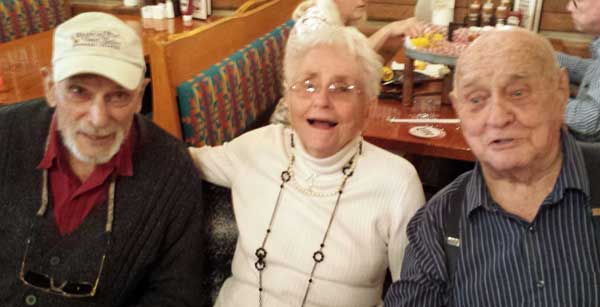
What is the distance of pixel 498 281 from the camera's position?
1.21 meters

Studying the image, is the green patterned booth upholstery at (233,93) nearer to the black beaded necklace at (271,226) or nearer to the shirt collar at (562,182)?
the black beaded necklace at (271,226)

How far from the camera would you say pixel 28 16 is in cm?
369

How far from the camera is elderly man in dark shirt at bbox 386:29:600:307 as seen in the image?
116cm

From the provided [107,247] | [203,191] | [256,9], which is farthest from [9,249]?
[256,9]

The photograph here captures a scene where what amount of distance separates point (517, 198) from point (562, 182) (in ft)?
0.34

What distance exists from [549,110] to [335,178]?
Result: 0.54m

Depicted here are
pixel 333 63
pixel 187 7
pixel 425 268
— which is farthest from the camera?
pixel 187 7

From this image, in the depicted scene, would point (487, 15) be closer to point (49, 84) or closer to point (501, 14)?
point (501, 14)

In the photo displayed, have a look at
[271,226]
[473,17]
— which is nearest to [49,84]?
[271,226]

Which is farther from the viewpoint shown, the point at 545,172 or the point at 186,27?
the point at 186,27

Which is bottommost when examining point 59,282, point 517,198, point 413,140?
point 59,282

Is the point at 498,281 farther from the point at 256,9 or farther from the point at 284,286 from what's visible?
the point at 256,9

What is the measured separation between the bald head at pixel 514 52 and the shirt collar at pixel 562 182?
6.8 inches

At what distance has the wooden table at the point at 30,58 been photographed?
2.30m
